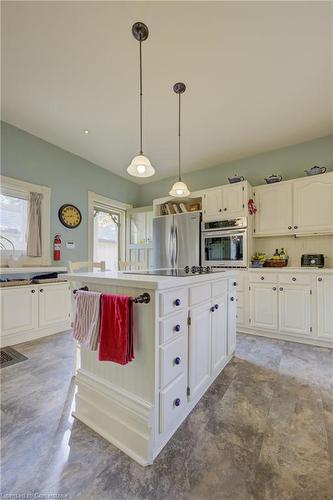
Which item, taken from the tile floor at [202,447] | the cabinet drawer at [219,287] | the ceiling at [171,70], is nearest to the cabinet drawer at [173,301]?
the cabinet drawer at [219,287]

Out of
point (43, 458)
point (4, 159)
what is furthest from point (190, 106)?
point (43, 458)

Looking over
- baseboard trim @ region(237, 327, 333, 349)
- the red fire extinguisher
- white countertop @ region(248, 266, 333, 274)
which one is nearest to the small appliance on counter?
white countertop @ region(248, 266, 333, 274)

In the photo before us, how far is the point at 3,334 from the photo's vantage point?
2584mm

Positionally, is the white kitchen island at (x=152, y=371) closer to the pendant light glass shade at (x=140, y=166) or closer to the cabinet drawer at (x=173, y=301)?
the cabinet drawer at (x=173, y=301)

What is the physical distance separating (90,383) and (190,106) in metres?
2.89

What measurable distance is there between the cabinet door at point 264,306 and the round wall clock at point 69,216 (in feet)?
9.93

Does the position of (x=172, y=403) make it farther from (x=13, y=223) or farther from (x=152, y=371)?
(x=13, y=223)

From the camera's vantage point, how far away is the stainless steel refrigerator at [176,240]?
3.73 metres

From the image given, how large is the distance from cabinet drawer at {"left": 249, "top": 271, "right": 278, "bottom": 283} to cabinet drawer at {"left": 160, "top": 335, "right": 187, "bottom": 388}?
2.07 metres

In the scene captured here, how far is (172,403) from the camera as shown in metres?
1.29

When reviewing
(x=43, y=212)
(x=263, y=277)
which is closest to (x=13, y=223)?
(x=43, y=212)

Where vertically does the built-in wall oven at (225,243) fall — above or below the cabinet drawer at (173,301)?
above

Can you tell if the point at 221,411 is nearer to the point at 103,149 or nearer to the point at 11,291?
the point at 11,291

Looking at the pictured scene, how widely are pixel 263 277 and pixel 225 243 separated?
30.3 inches
